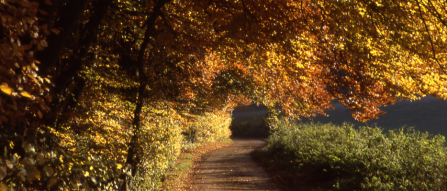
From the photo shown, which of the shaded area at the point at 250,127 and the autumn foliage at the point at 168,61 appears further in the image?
the shaded area at the point at 250,127

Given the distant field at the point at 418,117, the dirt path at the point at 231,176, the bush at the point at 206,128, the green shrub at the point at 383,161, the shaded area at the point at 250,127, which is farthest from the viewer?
the shaded area at the point at 250,127

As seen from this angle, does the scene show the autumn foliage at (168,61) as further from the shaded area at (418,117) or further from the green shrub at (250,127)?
the green shrub at (250,127)

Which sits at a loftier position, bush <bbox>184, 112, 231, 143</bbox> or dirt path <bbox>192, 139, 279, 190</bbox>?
bush <bbox>184, 112, 231, 143</bbox>

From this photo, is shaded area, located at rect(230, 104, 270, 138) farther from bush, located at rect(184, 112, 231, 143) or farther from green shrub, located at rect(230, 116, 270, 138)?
bush, located at rect(184, 112, 231, 143)

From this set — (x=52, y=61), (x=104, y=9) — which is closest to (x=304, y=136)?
(x=104, y=9)

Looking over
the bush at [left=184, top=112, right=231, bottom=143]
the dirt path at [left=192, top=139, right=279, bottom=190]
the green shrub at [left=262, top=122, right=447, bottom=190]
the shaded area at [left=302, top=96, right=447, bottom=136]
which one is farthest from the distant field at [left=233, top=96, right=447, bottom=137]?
the green shrub at [left=262, top=122, right=447, bottom=190]

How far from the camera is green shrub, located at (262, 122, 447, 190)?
876 cm

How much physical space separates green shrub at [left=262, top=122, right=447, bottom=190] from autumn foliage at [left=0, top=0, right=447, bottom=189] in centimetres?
166

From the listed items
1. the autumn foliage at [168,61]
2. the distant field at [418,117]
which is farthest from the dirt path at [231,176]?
the distant field at [418,117]

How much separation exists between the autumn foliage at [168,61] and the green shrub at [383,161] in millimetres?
1656

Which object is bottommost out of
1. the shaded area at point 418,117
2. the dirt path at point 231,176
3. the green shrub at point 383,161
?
the dirt path at point 231,176

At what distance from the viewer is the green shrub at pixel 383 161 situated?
876 centimetres

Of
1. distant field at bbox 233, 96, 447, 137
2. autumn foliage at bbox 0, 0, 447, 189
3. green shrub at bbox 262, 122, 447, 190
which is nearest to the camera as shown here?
autumn foliage at bbox 0, 0, 447, 189

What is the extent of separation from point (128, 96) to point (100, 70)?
149 centimetres
